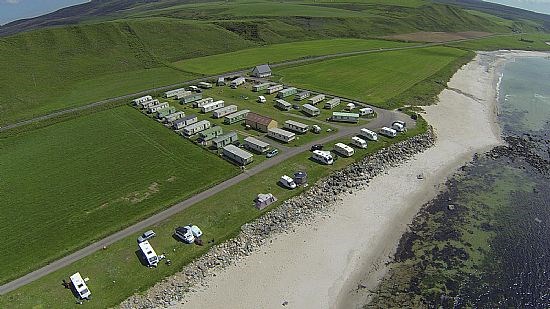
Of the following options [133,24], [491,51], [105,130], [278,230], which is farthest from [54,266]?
[491,51]

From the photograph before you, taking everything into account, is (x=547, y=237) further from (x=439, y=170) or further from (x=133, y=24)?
(x=133, y=24)

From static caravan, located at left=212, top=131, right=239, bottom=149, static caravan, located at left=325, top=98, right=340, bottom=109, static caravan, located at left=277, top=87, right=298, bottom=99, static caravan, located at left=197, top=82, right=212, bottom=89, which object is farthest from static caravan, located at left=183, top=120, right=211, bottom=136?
static caravan, located at left=197, top=82, right=212, bottom=89

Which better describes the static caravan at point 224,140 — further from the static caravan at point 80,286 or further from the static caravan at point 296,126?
the static caravan at point 80,286

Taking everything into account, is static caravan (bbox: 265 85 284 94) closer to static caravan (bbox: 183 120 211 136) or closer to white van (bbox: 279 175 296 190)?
static caravan (bbox: 183 120 211 136)

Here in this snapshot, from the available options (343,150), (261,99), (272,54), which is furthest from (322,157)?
(272,54)

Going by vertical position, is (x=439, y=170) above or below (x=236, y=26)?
below

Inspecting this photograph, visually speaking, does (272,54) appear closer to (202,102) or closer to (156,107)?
(202,102)
